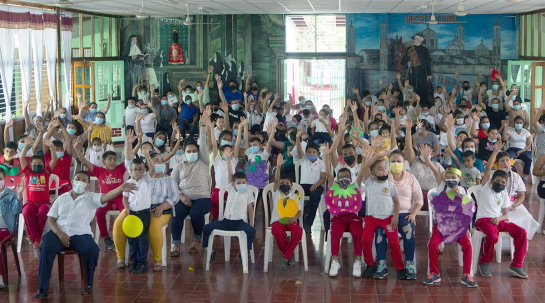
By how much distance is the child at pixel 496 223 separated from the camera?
22.9 feet

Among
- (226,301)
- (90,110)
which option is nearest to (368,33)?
(90,110)

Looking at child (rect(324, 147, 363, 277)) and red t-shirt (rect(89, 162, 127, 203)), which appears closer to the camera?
child (rect(324, 147, 363, 277))

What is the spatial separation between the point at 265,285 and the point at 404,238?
1.40 meters

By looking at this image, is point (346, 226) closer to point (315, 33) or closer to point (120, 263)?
point (120, 263)

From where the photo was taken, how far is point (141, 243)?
7.20 m

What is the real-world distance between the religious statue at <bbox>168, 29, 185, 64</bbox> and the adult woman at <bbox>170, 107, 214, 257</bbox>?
10.0 meters

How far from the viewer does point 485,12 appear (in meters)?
16.8

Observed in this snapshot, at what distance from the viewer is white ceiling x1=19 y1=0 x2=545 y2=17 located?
13.7 metres

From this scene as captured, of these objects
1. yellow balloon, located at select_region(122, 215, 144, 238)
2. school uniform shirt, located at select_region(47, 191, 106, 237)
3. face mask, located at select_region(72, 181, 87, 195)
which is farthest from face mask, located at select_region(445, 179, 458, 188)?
face mask, located at select_region(72, 181, 87, 195)

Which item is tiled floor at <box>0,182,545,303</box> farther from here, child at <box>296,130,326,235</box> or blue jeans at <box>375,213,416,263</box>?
child at <box>296,130,326,235</box>

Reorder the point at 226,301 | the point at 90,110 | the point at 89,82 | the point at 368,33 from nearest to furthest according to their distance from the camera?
the point at 226,301, the point at 90,110, the point at 89,82, the point at 368,33

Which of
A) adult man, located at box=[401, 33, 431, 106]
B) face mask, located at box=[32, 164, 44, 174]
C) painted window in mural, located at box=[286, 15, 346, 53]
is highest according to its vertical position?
painted window in mural, located at box=[286, 15, 346, 53]

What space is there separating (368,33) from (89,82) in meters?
6.75

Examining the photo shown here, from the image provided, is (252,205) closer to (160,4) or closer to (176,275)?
(176,275)
